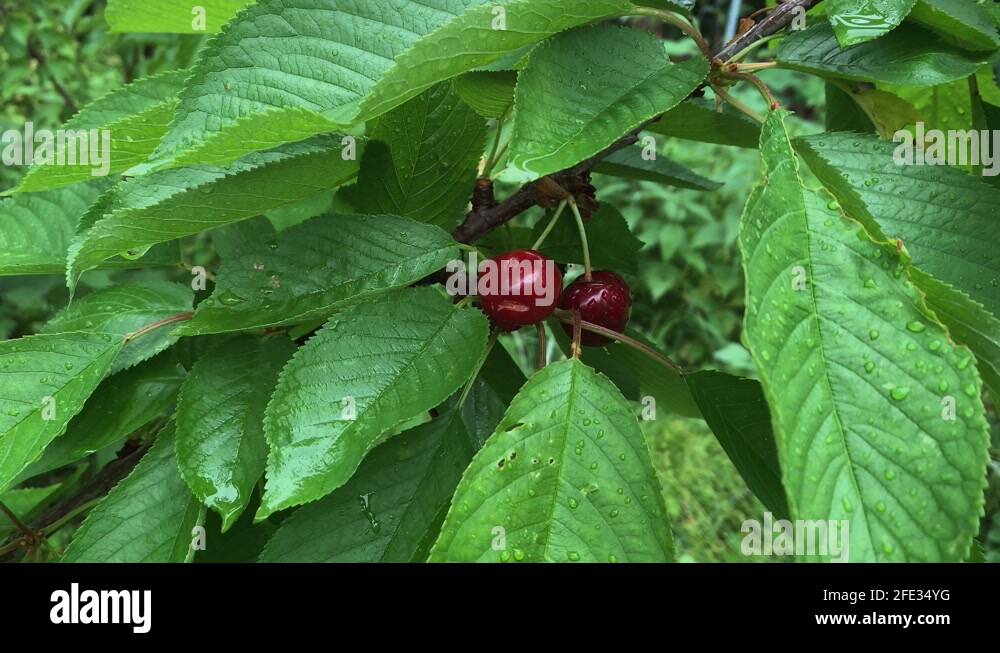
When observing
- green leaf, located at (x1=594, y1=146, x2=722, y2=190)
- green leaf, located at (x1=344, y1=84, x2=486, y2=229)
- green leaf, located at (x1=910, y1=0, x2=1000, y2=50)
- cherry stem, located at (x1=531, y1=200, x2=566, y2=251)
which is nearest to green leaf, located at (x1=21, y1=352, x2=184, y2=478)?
green leaf, located at (x1=344, y1=84, x2=486, y2=229)

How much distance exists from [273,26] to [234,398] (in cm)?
28

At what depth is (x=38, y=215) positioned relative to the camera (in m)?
0.79

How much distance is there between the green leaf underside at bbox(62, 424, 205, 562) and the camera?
63 cm

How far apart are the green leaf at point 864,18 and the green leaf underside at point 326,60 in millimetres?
154

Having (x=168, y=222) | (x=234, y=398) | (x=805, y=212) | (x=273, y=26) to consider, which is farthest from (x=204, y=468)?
(x=805, y=212)

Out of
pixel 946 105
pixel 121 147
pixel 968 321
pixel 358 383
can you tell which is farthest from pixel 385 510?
pixel 946 105

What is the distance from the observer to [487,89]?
2.11 ft

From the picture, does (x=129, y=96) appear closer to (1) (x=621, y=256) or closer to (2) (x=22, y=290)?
(1) (x=621, y=256)

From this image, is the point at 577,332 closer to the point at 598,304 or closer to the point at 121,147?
the point at 598,304

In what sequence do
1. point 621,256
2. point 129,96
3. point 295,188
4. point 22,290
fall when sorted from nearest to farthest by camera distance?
point 295,188
point 129,96
point 621,256
point 22,290

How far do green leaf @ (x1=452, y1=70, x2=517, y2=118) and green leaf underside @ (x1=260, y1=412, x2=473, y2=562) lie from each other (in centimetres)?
28

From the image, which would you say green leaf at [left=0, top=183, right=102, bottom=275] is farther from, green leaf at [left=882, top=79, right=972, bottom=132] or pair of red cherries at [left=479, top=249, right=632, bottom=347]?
Result: green leaf at [left=882, top=79, right=972, bottom=132]

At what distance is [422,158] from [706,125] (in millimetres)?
250

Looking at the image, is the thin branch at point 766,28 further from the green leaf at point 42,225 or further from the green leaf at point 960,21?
the green leaf at point 42,225
